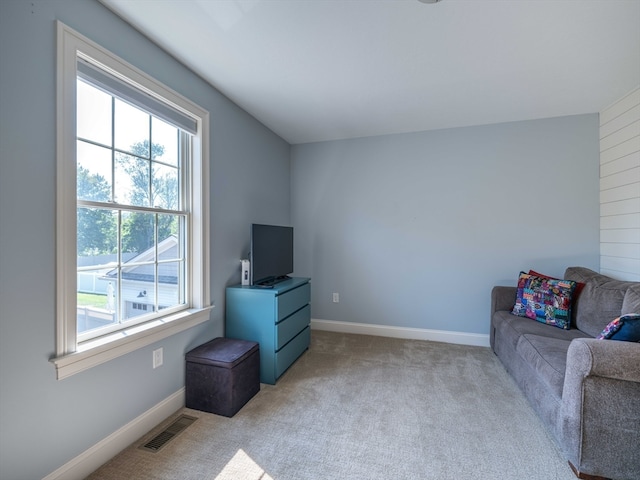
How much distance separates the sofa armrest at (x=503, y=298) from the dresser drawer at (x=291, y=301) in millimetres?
1905

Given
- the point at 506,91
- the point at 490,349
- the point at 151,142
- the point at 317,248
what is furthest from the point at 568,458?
the point at 151,142

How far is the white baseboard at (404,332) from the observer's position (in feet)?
10.8

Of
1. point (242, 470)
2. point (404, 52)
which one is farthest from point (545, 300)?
point (242, 470)

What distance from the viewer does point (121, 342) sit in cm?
165

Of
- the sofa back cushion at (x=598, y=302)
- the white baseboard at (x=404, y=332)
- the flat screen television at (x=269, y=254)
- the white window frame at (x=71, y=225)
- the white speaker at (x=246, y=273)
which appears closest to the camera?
the white window frame at (x=71, y=225)

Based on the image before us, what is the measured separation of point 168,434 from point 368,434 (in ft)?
4.07

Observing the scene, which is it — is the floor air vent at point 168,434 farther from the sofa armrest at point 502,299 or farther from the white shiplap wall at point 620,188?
the white shiplap wall at point 620,188

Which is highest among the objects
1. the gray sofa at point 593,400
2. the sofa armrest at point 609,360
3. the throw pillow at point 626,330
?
the throw pillow at point 626,330

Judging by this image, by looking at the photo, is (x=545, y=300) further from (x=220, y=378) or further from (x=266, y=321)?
(x=220, y=378)

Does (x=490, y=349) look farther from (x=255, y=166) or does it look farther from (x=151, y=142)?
(x=151, y=142)

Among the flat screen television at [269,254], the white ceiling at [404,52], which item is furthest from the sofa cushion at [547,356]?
the flat screen television at [269,254]

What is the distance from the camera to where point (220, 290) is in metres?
2.53

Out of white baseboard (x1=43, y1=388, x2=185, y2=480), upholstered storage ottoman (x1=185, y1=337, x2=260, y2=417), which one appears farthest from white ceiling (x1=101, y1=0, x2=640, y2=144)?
white baseboard (x1=43, y1=388, x2=185, y2=480)

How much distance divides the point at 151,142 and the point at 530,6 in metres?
2.38
